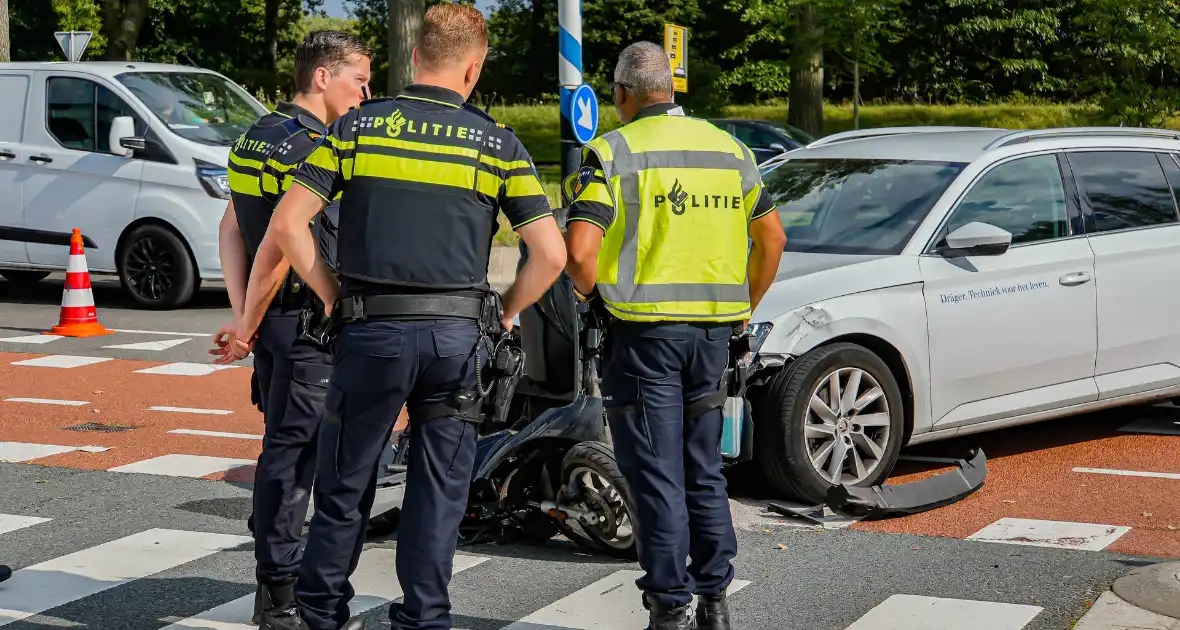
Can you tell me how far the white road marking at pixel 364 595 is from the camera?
193 inches

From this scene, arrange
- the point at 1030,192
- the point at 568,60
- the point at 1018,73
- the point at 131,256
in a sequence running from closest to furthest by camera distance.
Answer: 1. the point at 1030,192
2. the point at 568,60
3. the point at 131,256
4. the point at 1018,73

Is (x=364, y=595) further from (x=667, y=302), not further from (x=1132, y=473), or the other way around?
(x=1132, y=473)

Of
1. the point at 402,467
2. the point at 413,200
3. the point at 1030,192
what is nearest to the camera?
the point at 413,200

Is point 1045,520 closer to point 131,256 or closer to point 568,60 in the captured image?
point 568,60

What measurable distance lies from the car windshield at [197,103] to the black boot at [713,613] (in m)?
9.92

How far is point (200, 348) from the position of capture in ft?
37.8

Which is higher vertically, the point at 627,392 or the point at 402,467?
the point at 627,392

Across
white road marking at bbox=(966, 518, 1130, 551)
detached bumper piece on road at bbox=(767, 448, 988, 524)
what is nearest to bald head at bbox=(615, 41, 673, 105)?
detached bumper piece on road at bbox=(767, 448, 988, 524)

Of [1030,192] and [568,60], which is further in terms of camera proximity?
[568,60]

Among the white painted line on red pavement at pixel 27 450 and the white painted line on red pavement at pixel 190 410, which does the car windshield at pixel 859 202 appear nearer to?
the white painted line on red pavement at pixel 190 410

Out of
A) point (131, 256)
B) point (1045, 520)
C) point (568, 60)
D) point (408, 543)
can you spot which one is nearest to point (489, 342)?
point (408, 543)

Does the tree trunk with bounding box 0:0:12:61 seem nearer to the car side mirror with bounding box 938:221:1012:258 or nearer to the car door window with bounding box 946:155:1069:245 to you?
the car door window with bounding box 946:155:1069:245

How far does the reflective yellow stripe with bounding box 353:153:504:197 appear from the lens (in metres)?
3.95

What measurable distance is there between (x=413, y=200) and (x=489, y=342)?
0.46 m
